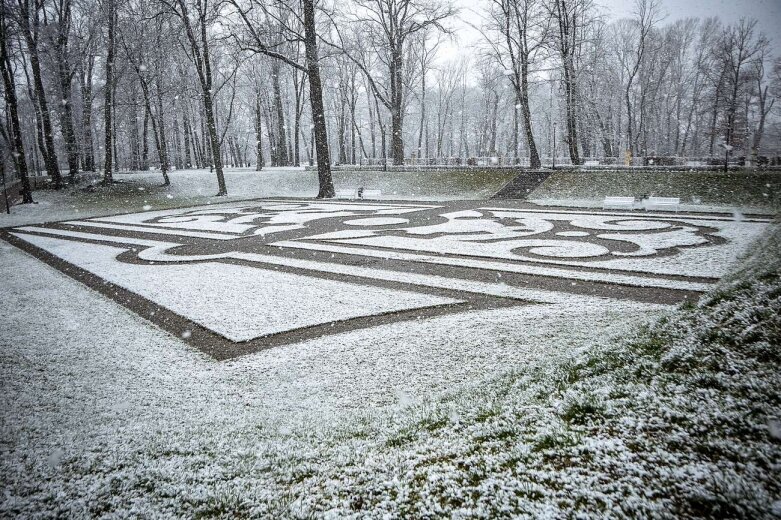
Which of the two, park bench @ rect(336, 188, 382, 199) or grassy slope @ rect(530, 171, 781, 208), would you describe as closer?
grassy slope @ rect(530, 171, 781, 208)

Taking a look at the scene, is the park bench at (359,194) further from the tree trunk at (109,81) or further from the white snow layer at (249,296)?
the white snow layer at (249,296)

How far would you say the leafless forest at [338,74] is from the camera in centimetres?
2725

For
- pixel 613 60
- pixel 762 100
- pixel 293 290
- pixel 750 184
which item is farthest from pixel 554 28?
pixel 293 290

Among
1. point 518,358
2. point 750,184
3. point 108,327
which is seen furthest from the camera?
point 750,184

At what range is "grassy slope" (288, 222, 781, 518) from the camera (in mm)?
2203

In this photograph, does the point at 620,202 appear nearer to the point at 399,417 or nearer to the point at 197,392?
the point at 399,417

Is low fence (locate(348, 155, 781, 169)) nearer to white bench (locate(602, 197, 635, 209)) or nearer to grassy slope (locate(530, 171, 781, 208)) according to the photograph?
grassy slope (locate(530, 171, 781, 208))

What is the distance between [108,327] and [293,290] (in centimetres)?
308

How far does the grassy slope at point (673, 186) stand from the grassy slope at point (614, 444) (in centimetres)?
1933

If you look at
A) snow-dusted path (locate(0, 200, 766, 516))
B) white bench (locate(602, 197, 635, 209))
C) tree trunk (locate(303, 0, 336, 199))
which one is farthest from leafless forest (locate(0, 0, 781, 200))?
snow-dusted path (locate(0, 200, 766, 516))

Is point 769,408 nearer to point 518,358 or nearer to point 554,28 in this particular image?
point 518,358

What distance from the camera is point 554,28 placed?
31.1 meters

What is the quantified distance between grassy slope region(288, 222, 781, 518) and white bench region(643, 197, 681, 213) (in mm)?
16440

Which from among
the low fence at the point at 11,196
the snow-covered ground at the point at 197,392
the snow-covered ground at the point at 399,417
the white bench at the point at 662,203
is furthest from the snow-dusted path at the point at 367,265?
the low fence at the point at 11,196
